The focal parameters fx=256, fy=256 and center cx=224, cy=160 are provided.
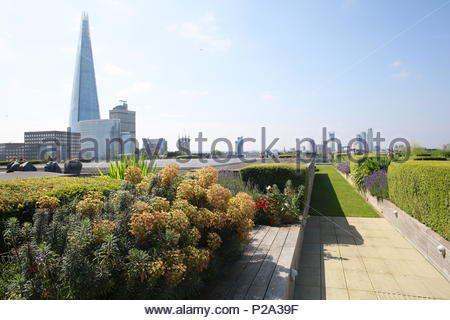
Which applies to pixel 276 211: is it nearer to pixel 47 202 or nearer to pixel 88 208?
pixel 88 208

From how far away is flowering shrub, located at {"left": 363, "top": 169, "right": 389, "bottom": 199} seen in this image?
23.5 ft

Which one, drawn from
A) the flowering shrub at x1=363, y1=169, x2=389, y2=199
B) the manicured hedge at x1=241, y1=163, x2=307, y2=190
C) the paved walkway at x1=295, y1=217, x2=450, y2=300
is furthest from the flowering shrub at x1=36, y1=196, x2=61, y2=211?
the flowering shrub at x1=363, y1=169, x2=389, y2=199

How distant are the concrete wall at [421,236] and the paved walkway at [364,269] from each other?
0.11 m

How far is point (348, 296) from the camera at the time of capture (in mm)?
3166

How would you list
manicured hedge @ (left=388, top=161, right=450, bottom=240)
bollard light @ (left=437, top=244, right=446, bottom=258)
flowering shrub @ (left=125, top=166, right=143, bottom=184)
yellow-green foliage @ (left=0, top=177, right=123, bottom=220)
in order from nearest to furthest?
yellow-green foliage @ (left=0, top=177, right=123, bottom=220) → flowering shrub @ (left=125, top=166, right=143, bottom=184) → bollard light @ (left=437, top=244, right=446, bottom=258) → manicured hedge @ (left=388, top=161, right=450, bottom=240)

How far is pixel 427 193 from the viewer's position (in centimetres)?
430

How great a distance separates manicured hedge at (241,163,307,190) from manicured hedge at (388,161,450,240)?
6.85 ft

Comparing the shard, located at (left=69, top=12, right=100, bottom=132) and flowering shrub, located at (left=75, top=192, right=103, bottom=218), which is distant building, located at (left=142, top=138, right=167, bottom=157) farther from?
Result: the shard, located at (left=69, top=12, right=100, bottom=132)

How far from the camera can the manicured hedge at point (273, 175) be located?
6.39 m

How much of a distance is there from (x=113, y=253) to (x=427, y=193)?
4886 millimetres

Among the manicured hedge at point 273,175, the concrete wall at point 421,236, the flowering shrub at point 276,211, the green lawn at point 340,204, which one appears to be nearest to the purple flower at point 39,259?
the flowering shrub at point 276,211

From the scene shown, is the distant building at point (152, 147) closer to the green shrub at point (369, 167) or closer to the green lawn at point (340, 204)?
the green lawn at point (340, 204)

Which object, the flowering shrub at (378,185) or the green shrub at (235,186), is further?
the flowering shrub at (378,185)
